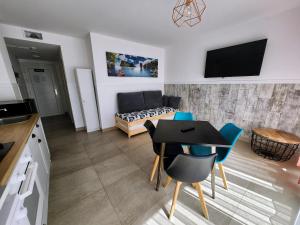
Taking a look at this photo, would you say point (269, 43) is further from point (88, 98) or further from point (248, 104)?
point (88, 98)

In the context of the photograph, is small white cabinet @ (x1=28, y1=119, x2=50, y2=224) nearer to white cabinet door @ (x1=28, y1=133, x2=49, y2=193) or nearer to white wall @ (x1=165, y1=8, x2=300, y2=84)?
white cabinet door @ (x1=28, y1=133, x2=49, y2=193)

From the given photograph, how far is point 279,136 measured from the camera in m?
2.05

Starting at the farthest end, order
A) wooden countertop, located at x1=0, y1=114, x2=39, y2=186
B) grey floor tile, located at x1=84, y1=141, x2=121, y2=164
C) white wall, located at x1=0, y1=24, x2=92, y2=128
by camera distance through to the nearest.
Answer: white wall, located at x1=0, y1=24, x2=92, y2=128 < grey floor tile, located at x1=84, y1=141, x2=121, y2=164 < wooden countertop, located at x1=0, y1=114, x2=39, y2=186

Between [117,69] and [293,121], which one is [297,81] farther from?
[117,69]

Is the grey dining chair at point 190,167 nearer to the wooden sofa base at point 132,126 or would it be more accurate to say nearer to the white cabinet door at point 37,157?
the white cabinet door at point 37,157

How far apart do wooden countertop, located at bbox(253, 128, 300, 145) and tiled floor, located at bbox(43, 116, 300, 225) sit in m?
0.49

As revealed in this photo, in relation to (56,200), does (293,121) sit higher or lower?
higher

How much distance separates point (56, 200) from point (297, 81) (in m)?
4.06

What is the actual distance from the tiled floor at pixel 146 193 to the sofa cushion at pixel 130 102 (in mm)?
1416

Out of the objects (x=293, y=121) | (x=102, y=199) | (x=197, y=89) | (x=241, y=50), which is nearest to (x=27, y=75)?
(x=102, y=199)

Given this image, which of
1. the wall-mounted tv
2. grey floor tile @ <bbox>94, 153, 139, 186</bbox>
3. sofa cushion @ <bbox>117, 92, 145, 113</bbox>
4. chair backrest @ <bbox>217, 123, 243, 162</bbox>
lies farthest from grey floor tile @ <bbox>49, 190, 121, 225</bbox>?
the wall-mounted tv

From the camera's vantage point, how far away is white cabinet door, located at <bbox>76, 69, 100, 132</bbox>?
10.2 ft

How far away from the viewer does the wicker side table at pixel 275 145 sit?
1.96m

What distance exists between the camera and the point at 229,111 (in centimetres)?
298
